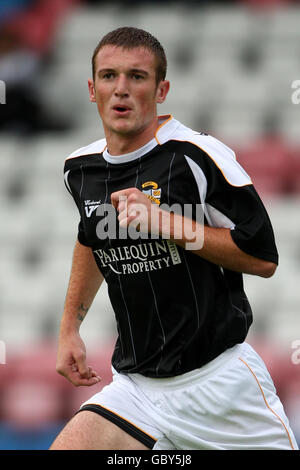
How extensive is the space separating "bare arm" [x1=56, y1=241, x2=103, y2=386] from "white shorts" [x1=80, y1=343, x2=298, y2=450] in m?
0.24

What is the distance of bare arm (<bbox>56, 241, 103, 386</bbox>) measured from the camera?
305 cm

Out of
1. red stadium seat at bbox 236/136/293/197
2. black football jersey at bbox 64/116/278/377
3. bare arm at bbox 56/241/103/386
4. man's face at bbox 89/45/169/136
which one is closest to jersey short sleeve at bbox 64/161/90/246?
bare arm at bbox 56/241/103/386

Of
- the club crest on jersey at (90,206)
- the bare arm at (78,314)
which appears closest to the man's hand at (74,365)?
the bare arm at (78,314)

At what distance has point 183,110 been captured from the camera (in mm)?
8484

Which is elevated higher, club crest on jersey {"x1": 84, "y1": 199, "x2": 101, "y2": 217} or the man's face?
the man's face

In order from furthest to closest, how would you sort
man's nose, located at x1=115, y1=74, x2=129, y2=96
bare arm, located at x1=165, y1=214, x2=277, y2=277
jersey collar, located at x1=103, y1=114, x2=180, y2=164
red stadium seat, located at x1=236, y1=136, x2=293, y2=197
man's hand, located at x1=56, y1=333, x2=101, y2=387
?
red stadium seat, located at x1=236, y1=136, x2=293, y2=197
man's hand, located at x1=56, y1=333, x2=101, y2=387
jersey collar, located at x1=103, y1=114, x2=180, y2=164
man's nose, located at x1=115, y1=74, x2=129, y2=96
bare arm, located at x1=165, y1=214, x2=277, y2=277

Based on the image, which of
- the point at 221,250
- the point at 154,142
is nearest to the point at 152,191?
the point at 154,142

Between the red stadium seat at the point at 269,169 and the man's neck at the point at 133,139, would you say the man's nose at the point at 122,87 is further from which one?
the red stadium seat at the point at 269,169

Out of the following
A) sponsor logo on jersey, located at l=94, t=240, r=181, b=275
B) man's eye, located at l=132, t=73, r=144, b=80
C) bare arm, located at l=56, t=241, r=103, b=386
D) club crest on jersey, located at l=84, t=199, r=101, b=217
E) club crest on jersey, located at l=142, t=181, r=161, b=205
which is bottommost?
bare arm, located at l=56, t=241, r=103, b=386

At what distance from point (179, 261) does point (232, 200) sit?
263mm

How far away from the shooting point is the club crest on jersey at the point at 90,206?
296 centimetres

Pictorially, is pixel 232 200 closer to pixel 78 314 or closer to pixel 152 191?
pixel 152 191

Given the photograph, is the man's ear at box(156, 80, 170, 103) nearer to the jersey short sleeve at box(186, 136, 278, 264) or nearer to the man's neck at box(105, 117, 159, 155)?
the man's neck at box(105, 117, 159, 155)
